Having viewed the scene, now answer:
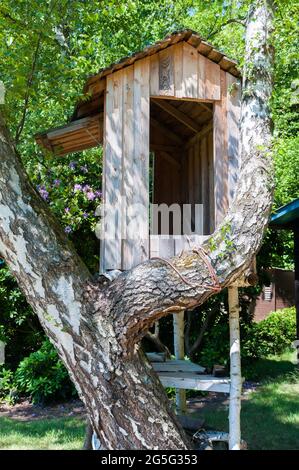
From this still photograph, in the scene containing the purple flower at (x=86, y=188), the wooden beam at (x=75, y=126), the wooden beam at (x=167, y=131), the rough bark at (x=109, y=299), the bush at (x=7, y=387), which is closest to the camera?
the rough bark at (x=109, y=299)

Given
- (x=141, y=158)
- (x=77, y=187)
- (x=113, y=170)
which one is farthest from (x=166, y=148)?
(x=113, y=170)

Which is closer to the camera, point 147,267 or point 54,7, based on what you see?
point 147,267

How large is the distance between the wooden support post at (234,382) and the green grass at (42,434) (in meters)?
2.22

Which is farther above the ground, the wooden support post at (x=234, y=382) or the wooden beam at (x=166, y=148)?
the wooden beam at (x=166, y=148)

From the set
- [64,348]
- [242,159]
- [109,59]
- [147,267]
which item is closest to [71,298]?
[64,348]

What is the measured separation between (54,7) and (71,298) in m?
4.18

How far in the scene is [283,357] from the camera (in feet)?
36.9

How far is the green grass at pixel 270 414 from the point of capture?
19.2 feet

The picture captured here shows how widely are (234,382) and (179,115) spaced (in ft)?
12.1

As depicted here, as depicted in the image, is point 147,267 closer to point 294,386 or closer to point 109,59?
point 294,386

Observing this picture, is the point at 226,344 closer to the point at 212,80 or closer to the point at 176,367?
the point at 176,367

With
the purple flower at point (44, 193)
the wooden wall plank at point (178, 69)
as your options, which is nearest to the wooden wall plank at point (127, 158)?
the wooden wall plank at point (178, 69)

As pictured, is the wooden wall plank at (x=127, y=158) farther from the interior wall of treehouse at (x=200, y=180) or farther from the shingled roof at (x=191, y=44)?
the interior wall of treehouse at (x=200, y=180)
